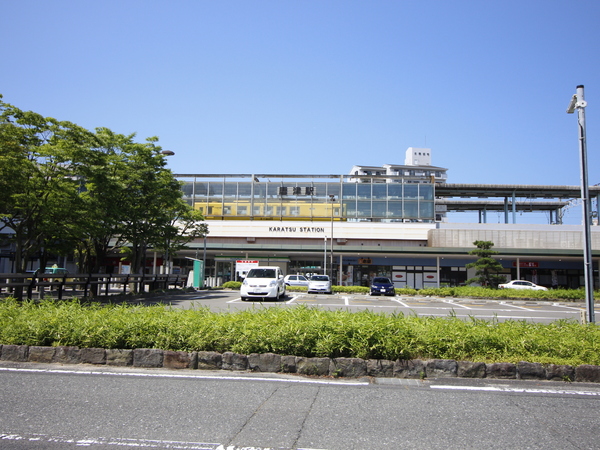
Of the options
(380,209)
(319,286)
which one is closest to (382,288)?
(319,286)

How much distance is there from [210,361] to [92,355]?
1.92 meters

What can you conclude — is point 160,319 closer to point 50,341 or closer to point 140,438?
point 50,341

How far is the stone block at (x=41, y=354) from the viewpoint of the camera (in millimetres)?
7020

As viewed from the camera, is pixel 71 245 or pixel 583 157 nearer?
pixel 583 157

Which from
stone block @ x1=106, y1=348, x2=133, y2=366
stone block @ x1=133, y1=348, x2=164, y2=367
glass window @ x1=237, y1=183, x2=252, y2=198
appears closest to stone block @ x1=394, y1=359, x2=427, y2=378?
stone block @ x1=133, y1=348, x2=164, y2=367

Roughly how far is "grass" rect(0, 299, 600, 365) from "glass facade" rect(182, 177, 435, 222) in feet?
127

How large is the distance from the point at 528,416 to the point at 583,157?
717 cm

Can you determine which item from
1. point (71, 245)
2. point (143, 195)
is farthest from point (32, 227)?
point (143, 195)

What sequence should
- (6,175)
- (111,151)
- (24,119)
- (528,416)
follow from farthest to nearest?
(111,151) < (24,119) < (6,175) < (528,416)

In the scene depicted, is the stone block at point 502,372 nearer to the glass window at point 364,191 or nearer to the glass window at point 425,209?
the glass window at point 364,191

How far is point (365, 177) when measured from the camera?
49188mm

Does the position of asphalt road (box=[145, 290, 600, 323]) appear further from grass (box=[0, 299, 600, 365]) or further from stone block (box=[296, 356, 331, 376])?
stone block (box=[296, 356, 331, 376])

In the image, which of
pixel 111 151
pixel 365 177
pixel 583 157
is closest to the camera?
pixel 583 157

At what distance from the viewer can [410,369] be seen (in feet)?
21.1
